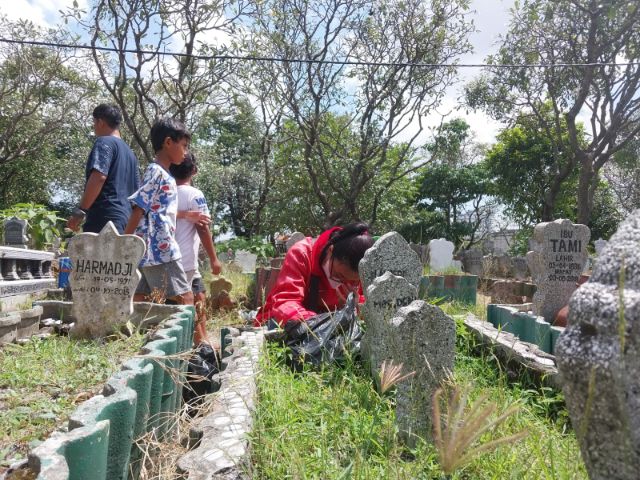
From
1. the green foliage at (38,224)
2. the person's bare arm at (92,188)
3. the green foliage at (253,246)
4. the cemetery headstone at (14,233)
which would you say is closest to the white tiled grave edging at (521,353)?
the person's bare arm at (92,188)

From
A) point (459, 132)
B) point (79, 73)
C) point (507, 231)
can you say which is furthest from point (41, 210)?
point (507, 231)

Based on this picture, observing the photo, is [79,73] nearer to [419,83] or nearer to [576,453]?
[419,83]

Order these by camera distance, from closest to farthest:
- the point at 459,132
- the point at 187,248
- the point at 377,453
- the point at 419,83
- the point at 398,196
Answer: the point at 377,453 < the point at 187,248 < the point at 419,83 < the point at 398,196 < the point at 459,132

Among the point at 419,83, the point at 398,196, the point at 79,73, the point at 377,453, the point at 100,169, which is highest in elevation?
the point at 79,73

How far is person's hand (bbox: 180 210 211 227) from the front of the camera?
4113 mm

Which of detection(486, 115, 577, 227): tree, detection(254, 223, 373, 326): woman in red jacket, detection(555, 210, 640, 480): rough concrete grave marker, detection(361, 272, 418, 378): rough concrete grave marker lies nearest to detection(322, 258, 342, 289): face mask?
detection(254, 223, 373, 326): woman in red jacket

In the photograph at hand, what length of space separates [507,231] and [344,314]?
2724 cm

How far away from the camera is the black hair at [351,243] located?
3326mm

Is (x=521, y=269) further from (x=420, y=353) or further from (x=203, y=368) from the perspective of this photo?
(x=420, y=353)

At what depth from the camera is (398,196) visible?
1560 centimetres

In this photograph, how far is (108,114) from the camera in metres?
3.96

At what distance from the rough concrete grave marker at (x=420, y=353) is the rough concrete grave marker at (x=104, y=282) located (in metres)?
2.13

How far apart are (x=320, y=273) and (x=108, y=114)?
72.9 inches

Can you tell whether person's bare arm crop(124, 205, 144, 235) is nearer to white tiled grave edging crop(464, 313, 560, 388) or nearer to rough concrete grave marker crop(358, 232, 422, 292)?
rough concrete grave marker crop(358, 232, 422, 292)
